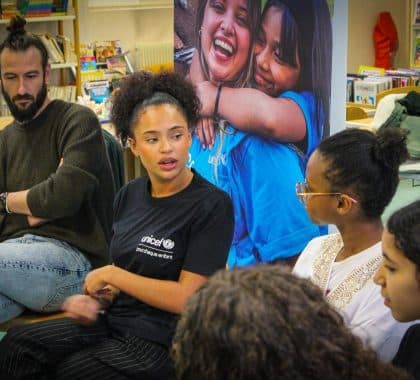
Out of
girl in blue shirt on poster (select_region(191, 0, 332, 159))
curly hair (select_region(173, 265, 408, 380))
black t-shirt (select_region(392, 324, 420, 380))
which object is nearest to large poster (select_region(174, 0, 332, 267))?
girl in blue shirt on poster (select_region(191, 0, 332, 159))

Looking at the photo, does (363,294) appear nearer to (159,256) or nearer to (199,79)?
(159,256)

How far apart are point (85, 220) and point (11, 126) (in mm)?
468

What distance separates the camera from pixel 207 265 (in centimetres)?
192

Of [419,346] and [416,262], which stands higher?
[416,262]

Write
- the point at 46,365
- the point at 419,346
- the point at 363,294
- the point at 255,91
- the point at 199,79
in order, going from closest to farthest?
the point at 419,346, the point at 363,294, the point at 46,365, the point at 255,91, the point at 199,79

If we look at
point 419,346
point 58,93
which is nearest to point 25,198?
point 419,346

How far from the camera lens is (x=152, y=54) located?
7672 mm

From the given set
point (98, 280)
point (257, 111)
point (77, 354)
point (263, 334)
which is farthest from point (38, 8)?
point (263, 334)

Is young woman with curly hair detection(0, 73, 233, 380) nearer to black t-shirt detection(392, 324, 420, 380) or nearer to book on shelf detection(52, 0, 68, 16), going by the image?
black t-shirt detection(392, 324, 420, 380)

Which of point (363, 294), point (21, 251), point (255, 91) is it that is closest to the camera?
point (363, 294)

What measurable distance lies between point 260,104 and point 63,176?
93 centimetres

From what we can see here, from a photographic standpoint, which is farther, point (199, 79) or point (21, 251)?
point (199, 79)

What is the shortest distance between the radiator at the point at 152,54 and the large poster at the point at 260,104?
4.48m

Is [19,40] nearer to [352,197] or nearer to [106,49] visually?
[352,197]
